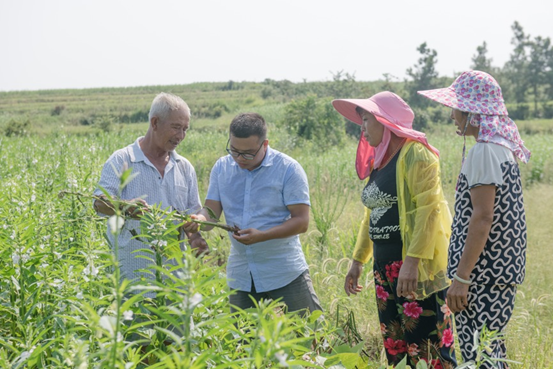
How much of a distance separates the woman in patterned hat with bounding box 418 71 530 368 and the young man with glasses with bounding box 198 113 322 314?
792 millimetres

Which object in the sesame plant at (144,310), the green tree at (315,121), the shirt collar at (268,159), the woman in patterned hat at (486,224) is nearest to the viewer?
the sesame plant at (144,310)

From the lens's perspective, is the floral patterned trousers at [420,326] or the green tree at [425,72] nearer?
the floral patterned trousers at [420,326]

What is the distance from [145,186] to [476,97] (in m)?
1.72

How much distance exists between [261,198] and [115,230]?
213cm

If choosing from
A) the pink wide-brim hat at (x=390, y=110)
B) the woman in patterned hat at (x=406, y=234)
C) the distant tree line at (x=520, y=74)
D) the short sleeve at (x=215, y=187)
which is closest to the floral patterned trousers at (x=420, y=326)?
the woman in patterned hat at (x=406, y=234)

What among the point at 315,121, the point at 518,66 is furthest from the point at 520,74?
the point at 315,121

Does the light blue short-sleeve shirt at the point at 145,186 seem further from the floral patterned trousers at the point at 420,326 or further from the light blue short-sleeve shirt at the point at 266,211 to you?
the floral patterned trousers at the point at 420,326

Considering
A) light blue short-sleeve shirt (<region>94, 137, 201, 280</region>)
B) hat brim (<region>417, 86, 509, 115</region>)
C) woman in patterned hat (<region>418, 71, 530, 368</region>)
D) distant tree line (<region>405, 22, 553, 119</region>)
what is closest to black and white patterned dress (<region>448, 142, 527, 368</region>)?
woman in patterned hat (<region>418, 71, 530, 368</region>)

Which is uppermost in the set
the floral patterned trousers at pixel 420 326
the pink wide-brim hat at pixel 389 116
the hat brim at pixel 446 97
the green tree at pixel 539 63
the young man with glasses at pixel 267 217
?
the green tree at pixel 539 63

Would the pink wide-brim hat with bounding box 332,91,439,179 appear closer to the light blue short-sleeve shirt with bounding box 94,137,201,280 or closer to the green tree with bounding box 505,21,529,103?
the light blue short-sleeve shirt with bounding box 94,137,201,280

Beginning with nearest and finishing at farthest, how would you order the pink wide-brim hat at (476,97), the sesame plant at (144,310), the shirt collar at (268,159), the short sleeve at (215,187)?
1. the sesame plant at (144,310)
2. the pink wide-brim hat at (476,97)
3. the shirt collar at (268,159)
4. the short sleeve at (215,187)

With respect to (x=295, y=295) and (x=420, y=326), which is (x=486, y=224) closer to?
(x=420, y=326)

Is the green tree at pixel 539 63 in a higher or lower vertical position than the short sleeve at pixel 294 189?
higher

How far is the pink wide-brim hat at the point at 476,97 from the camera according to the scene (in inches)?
97.8
